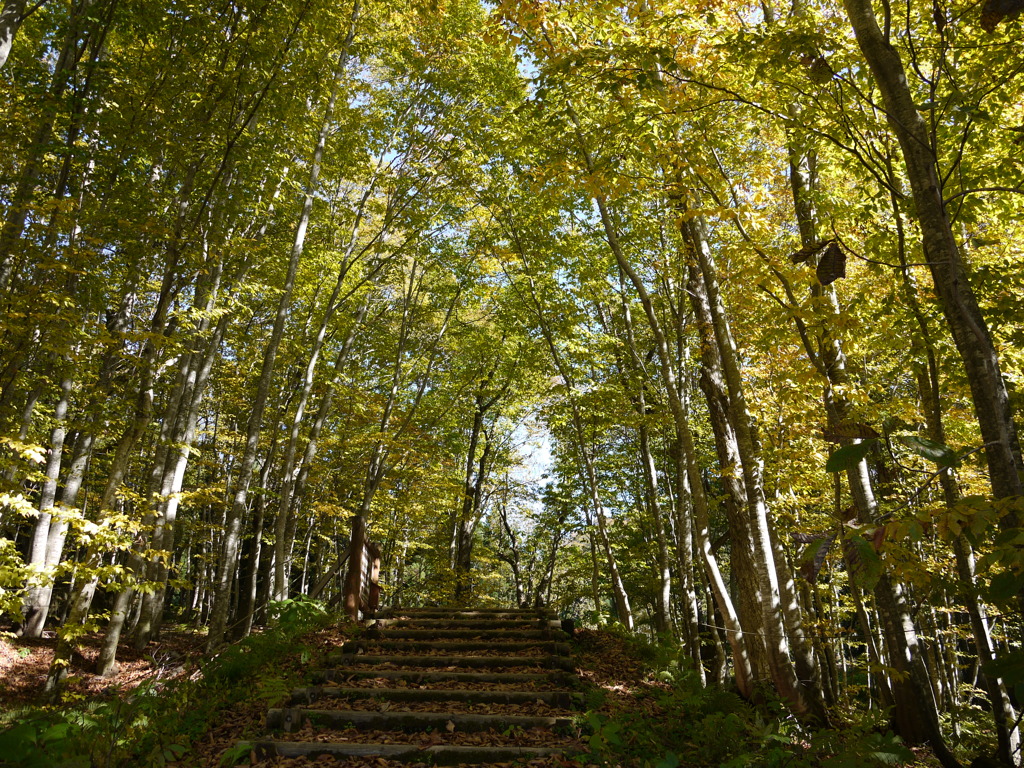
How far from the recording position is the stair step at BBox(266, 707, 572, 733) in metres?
4.84

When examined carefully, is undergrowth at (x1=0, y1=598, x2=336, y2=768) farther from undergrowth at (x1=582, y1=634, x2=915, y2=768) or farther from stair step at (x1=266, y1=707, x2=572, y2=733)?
undergrowth at (x1=582, y1=634, x2=915, y2=768)

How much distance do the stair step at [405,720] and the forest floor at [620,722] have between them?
0.59 ft

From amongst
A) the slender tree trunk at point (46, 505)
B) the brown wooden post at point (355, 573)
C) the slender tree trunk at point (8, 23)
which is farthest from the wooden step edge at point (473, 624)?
the slender tree trunk at point (8, 23)

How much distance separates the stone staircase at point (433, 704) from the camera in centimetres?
431

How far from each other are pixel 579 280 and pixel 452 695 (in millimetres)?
7737

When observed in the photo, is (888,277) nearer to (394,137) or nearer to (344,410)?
(394,137)

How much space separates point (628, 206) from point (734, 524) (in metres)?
5.55

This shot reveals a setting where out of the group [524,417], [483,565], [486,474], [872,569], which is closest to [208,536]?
[486,474]

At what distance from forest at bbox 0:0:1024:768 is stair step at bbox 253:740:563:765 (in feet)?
7.47

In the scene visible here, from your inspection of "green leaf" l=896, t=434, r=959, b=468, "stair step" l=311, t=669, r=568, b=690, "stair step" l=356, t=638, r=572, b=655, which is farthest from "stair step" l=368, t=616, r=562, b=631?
"green leaf" l=896, t=434, r=959, b=468

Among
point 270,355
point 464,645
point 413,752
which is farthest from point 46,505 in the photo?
point 413,752

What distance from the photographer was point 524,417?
66.6 ft

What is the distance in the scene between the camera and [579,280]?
11.1 meters

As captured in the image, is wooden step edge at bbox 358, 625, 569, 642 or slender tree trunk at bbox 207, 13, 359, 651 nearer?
wooden step edge at bbox 358, 625, 569, 642
